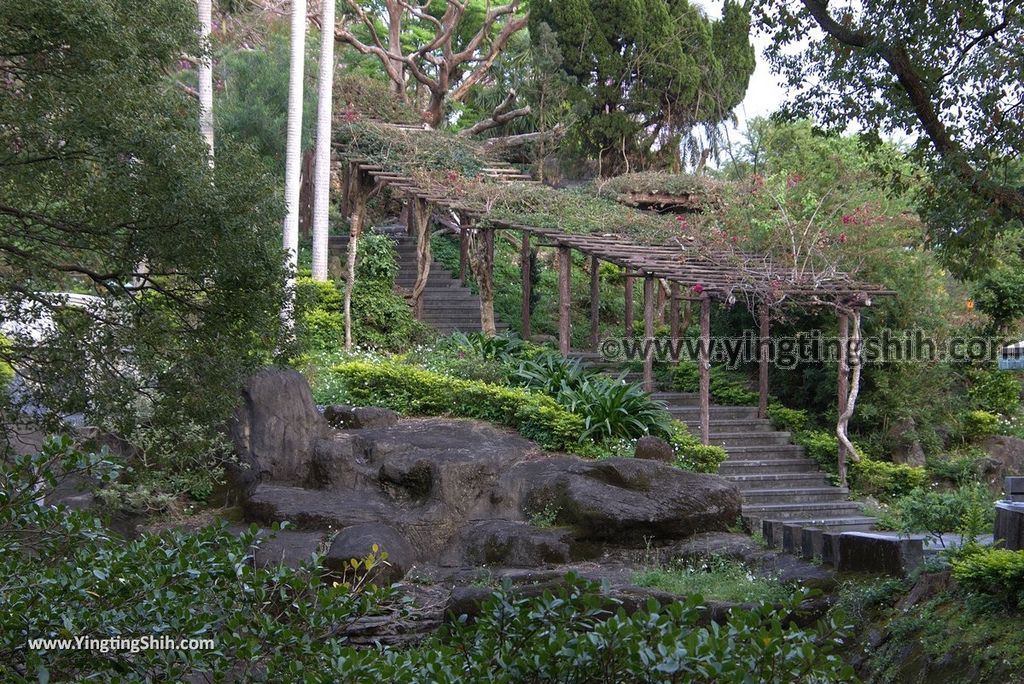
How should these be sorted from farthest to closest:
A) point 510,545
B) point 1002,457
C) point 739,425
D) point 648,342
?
point 1002,457
point 648,342
point 739,425
point 510,545

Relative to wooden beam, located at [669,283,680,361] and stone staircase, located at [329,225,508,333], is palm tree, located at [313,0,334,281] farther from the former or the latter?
wooden beam, located at [669,283,680,361]

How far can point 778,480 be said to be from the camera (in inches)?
585

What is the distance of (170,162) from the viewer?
6.91 m

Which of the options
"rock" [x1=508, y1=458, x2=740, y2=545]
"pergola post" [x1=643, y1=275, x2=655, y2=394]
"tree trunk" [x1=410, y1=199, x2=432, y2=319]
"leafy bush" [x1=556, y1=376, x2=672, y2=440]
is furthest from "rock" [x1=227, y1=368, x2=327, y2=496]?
"tree trunk" [x1=410, y1=199, x2=432, y2=319]

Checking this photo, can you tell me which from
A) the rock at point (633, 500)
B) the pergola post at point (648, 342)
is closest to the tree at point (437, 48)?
the pergola post at point (648, 342)

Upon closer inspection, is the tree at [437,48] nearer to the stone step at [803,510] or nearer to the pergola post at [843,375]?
the pergola post at [843,375]

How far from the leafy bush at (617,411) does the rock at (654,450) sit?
84 centimetres

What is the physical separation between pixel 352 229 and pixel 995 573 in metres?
15.2

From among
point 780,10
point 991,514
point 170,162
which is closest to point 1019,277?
point 991,514

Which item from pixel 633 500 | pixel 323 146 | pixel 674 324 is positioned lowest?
pixel 633 500

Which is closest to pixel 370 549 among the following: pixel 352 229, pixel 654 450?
pixel 654 450

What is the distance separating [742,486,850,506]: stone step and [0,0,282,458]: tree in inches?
328

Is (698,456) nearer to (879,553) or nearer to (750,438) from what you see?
(750,438)

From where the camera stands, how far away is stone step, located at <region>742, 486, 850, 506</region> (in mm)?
14328
